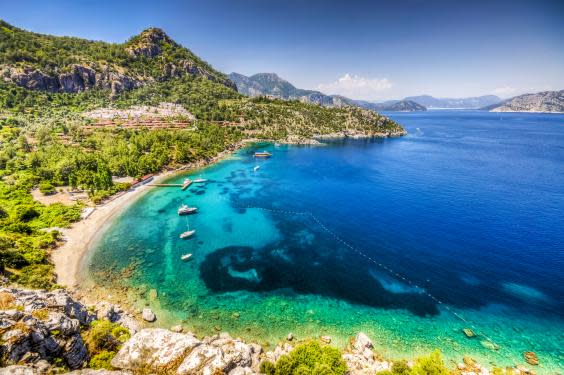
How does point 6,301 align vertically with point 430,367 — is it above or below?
above

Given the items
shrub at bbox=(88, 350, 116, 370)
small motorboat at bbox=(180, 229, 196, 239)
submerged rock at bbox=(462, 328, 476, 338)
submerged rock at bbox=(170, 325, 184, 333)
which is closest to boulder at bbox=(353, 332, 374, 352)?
submerged rock at bbox=(462, 328, 476, 338)

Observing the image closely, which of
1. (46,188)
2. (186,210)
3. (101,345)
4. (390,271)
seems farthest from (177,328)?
(46,188)

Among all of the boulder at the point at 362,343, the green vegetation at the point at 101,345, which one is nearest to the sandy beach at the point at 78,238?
the green vegetation at the point at 101,345

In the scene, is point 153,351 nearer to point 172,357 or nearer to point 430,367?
point 172,357

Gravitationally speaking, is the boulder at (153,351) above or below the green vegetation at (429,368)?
above

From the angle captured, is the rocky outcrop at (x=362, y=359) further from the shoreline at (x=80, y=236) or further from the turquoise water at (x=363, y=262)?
the shoreline at (x=80, y=236)

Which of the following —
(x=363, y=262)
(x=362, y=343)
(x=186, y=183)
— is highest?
(x=186, y=183)

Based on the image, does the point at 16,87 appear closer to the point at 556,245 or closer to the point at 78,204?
the point at 78,204
